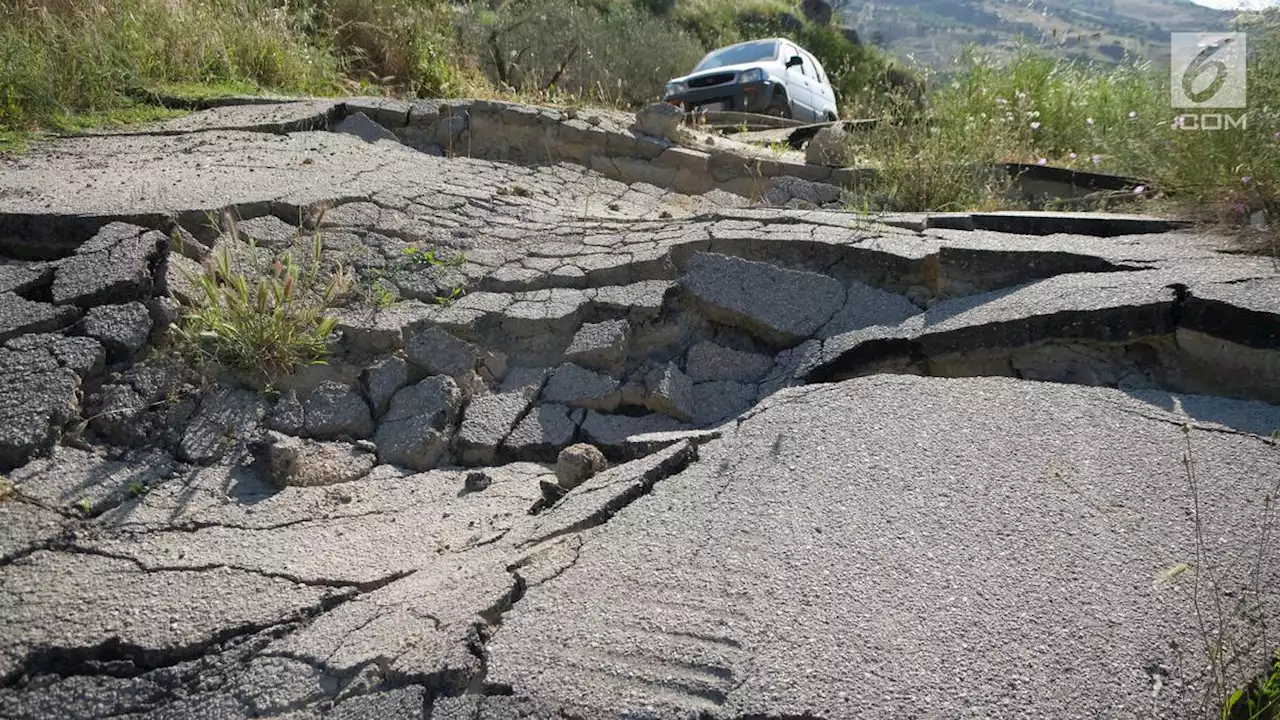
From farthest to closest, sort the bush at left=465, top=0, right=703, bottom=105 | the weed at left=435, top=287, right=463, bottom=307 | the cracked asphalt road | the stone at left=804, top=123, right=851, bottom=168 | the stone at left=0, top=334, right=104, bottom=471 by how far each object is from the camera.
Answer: the bush at left=465, top=0, right=703, bottom=105 → the stone at left=804, top=123, right=851, bottom=168 → the weed at left=435, top=287, right=463, bottom=307 → the stone at left=0, top=334, right=104, bottom=471 → the cracked asphalt road

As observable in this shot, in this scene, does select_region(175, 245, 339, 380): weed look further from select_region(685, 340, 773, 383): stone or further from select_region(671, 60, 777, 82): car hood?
select_region(671, 60, 777, 82): car hood

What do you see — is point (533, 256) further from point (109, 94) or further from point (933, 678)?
point (109, 94)

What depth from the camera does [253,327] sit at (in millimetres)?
3199

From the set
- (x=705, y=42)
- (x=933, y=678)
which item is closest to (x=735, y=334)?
(x=933, y=678)

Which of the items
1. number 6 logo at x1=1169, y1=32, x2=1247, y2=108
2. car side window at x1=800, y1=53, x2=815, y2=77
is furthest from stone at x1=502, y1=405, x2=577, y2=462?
car side window at x1=800, y1=53, x2=815, y2=77

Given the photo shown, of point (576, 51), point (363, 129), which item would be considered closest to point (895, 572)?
point (363, 129)

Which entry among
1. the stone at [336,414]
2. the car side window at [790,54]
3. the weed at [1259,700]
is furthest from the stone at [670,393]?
the car side window at [790,54]

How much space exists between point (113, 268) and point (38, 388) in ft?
2.03

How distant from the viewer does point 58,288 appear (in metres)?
3.24

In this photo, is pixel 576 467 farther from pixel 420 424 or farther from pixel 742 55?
pixel 742 55

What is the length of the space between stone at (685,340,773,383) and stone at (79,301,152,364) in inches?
73.9

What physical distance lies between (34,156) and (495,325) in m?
2.83

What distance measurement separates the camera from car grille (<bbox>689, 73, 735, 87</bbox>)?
412 inches

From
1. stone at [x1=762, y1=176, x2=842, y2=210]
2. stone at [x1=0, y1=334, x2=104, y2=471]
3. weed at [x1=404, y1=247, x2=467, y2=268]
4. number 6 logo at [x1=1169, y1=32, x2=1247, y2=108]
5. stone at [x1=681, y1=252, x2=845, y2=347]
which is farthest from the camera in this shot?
stone at [x1=762, y1=176, x2=842, y2=210]
